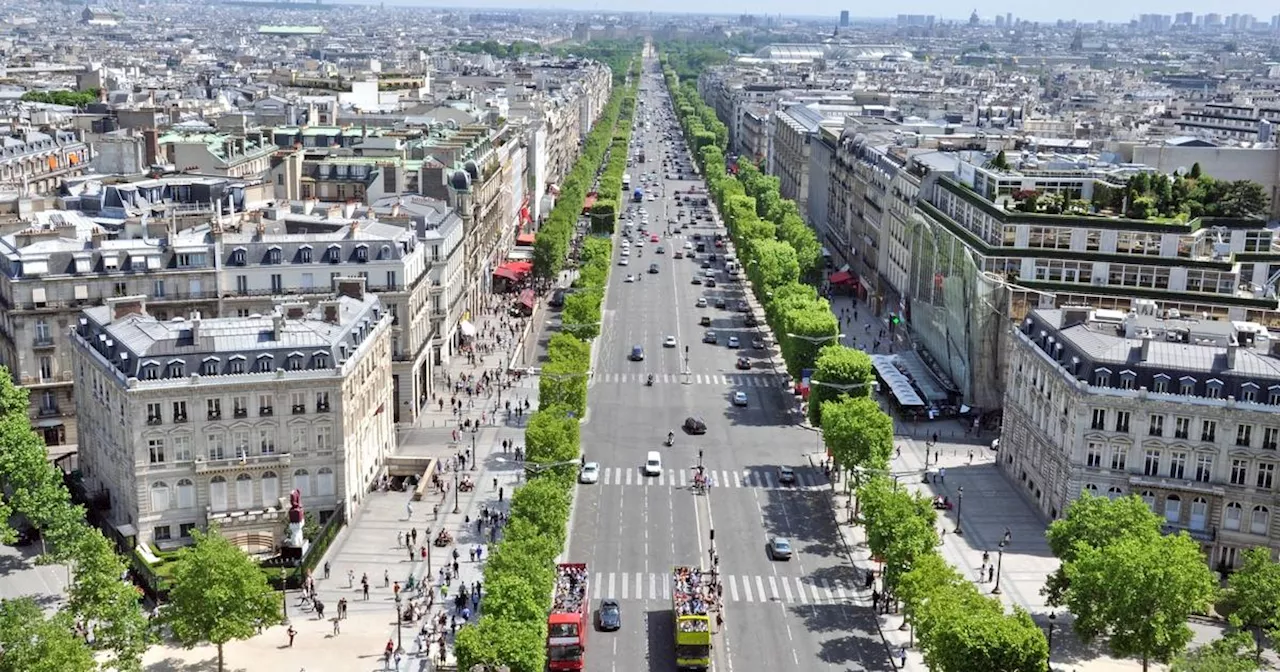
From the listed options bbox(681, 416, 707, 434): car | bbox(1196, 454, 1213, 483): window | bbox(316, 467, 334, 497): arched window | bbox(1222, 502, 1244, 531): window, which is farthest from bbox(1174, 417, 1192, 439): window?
bbox(316, 467, 334, 497): arched window

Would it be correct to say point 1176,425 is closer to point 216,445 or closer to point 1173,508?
point 1173,508

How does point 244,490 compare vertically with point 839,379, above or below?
below

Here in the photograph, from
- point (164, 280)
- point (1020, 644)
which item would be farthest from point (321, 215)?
point (1020, 644)

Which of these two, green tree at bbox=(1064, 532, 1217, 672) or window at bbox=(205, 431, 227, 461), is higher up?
window at bbox=(205, 431, 227, 461)

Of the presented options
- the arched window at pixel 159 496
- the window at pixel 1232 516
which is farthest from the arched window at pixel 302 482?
the window at pixel 1232 516

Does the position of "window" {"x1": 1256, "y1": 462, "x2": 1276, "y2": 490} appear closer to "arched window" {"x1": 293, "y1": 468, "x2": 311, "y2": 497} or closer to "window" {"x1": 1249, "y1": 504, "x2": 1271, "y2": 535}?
"window" {"x1": 1249, "y1": 504, "x2": 1271, "y2": 535}

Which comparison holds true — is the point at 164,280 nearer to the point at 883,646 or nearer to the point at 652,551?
the point at 652,551

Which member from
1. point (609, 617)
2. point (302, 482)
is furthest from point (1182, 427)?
point (302, 482)
